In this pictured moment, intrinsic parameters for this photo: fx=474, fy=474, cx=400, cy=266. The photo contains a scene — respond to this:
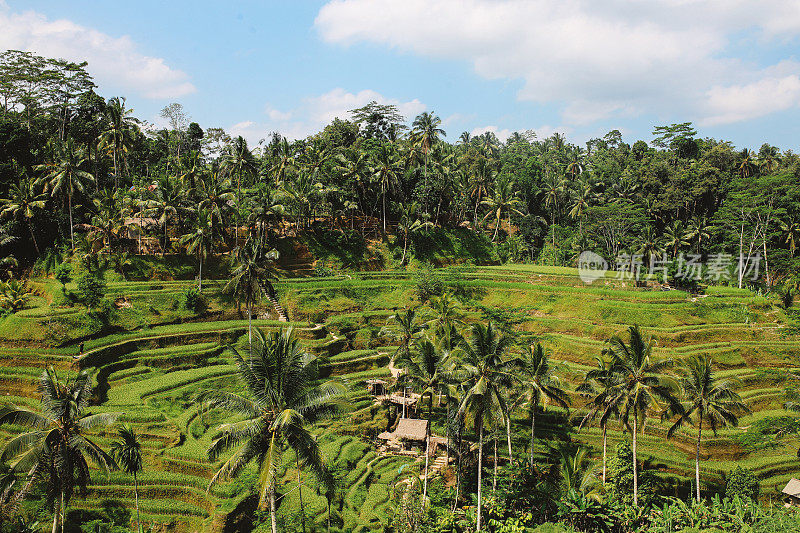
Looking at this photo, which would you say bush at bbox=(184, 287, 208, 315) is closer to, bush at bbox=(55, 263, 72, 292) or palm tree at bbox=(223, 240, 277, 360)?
bush at bbox=(55, 263, 72, 292)

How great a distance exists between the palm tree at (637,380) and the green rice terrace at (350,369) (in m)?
5.49

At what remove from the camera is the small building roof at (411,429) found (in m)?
31.0

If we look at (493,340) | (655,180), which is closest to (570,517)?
(493,340)

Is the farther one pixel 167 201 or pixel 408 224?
pixel 408 224

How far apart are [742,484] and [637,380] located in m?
10.0

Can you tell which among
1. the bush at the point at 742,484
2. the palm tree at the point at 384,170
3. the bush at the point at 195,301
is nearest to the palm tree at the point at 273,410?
the bush at the point at 742,484

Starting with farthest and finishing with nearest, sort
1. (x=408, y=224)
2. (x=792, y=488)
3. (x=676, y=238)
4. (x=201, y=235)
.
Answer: (x=676, y=238), (x=408, y=224), (x=201, y=235), (x=792, y=488)

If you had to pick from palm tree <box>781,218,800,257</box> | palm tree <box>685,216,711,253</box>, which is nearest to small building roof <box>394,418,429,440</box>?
palm tree <box>685,216,711,253</box>

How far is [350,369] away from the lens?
3872 cm

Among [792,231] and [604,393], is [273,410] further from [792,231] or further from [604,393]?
[792,231]

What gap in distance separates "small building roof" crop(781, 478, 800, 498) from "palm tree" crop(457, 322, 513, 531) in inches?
765

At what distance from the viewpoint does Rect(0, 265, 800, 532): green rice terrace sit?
24562mm

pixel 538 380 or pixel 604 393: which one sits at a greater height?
pixel 538 380

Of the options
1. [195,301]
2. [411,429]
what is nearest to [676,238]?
[411,429]
